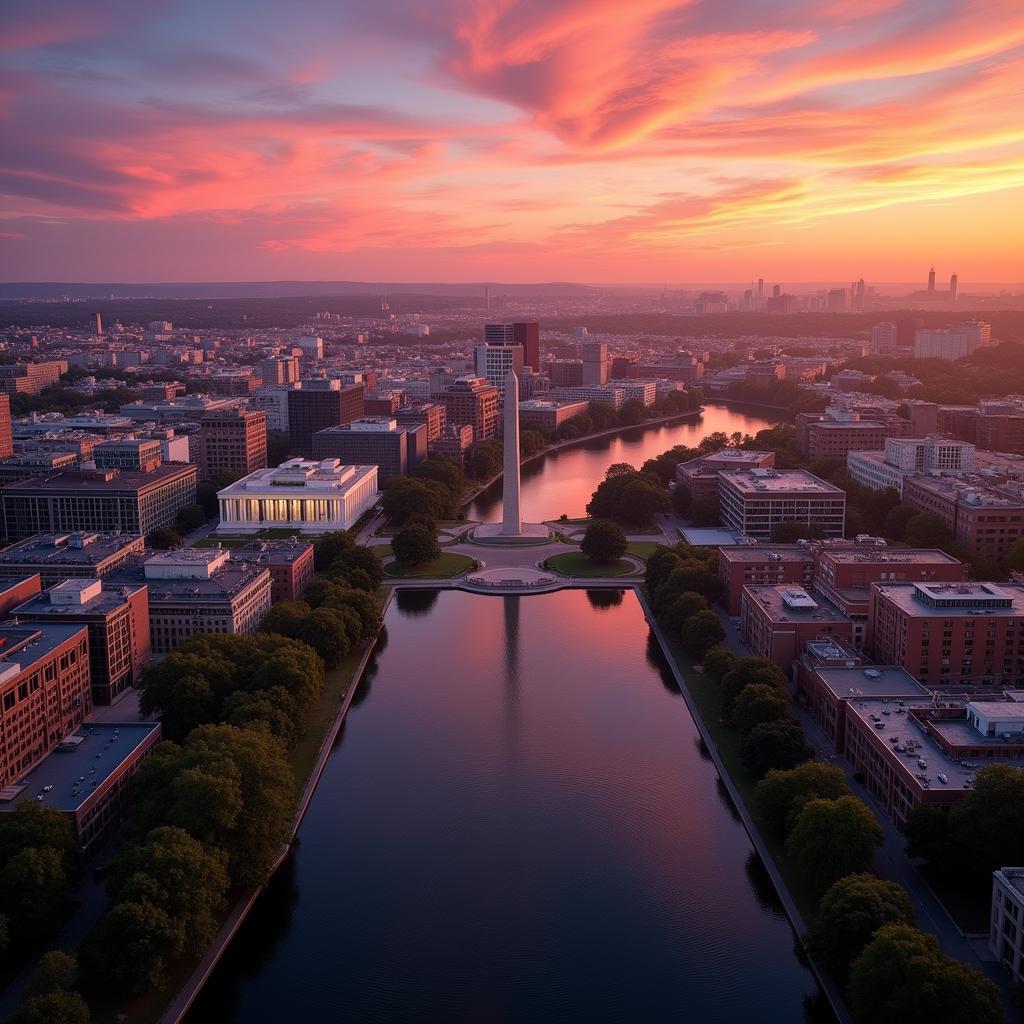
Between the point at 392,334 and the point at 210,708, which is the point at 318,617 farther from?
the point at 392,334

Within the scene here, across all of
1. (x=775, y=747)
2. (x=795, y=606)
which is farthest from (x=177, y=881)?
(x=795, y=606)

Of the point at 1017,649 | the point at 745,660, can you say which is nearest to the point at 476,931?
the point at 745,660

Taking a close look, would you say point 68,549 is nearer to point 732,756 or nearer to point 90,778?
point 90,778

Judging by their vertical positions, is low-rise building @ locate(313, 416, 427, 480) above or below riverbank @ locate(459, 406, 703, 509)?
above

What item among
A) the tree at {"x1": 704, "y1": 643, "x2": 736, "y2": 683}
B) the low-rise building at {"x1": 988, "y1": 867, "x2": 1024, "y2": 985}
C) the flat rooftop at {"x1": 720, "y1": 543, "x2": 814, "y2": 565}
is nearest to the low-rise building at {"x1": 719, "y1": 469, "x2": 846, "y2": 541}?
the flat rooftop at {"x1": 720, "y1": 543, "x2": 814, "y2": 565}

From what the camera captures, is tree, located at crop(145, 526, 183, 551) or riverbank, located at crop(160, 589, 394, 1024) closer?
riverbank, located at crop(160, 589, 394, 1024)

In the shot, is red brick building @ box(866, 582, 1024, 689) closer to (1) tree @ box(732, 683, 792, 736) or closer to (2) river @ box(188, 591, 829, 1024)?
(1) tree @ box(732, 683, 792, 736)

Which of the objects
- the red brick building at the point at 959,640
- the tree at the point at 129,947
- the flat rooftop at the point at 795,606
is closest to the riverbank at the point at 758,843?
the flat rooftop at the point at 795,606

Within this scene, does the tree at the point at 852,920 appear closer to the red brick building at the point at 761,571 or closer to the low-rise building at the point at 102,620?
the red brick building at the point at 761,571
